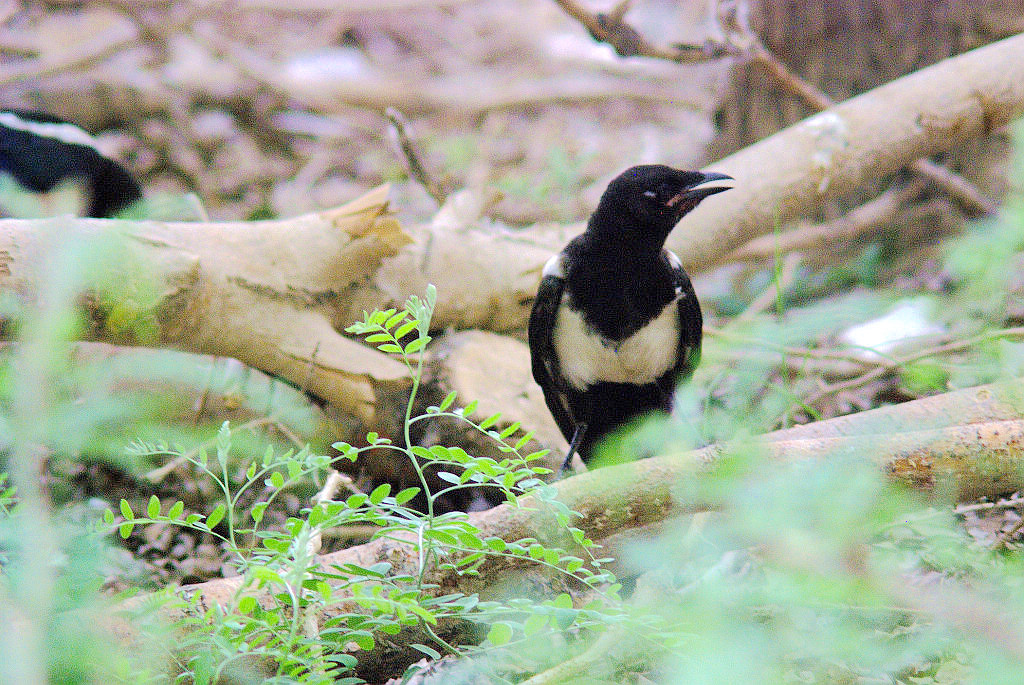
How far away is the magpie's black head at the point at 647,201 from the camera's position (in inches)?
94.7

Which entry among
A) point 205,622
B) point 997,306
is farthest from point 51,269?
point 997,306

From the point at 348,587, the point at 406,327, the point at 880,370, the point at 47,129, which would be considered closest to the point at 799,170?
the point at 880,370

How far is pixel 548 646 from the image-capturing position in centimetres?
128

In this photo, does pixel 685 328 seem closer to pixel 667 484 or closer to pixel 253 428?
pixel 667 484

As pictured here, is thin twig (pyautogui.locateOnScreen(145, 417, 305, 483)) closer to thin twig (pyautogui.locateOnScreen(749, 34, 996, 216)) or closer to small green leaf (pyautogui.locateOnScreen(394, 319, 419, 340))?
small green leaf (pyautogui.locateOnScreen(394, 319, 419, 340))

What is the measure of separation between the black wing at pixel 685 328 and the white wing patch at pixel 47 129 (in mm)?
3277

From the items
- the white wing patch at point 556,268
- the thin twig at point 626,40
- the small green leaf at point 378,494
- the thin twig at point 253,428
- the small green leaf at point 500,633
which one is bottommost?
the thin twig at point 253,428

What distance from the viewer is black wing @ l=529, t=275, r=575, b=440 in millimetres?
2535

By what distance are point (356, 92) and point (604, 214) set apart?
4788 millimetres

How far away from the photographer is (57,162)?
394 centimetres

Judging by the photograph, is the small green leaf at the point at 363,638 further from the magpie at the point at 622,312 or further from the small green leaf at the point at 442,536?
the magpie at the point at 622,312

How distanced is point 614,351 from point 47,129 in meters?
3.38

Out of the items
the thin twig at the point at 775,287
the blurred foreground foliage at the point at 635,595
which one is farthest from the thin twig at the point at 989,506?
the thin twig at the point at 775,287

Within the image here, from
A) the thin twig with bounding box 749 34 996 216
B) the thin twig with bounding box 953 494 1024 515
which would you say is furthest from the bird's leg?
the thin twig with bounding box 749 34 996 216
